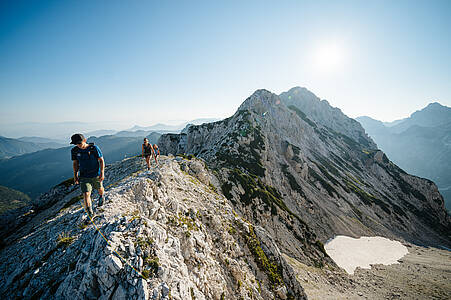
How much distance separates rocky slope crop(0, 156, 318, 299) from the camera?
7.17 m

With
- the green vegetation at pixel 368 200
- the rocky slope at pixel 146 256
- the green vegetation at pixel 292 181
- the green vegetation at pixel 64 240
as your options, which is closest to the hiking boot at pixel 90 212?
the rocky slope at pixel 146 256

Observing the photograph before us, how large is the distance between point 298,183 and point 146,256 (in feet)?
225

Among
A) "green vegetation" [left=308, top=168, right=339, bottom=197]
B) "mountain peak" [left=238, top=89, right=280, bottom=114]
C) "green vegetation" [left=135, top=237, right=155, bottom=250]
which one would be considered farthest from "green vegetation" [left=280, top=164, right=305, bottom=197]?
"green vegetation" [left=135, top=237, right=155, bottom=250]

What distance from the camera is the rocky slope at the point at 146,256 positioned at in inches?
282

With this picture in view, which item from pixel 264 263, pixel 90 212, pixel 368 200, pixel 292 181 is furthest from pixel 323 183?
pixel 90 212

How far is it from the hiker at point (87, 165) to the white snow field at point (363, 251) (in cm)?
5545

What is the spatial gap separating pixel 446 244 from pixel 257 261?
402ft

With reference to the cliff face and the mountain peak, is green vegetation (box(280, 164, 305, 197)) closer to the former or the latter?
the cliff face

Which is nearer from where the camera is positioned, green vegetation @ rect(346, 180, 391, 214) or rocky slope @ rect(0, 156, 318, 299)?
rocky slope @ rect(0, 156, 318, 299)

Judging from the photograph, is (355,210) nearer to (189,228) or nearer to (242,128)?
(242,128)

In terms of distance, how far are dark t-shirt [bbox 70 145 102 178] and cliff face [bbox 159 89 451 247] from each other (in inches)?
1136

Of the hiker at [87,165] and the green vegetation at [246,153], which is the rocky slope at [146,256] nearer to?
the hiker at [87,165]

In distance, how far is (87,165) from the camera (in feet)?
29.4

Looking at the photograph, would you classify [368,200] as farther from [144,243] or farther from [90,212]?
[90,212]
